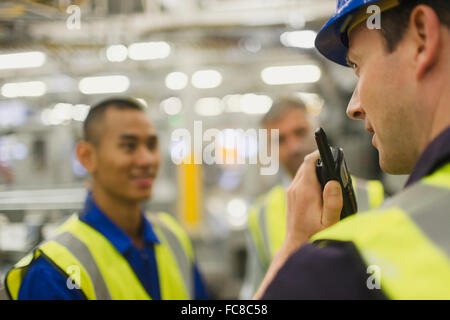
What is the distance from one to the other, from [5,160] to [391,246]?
1836mm

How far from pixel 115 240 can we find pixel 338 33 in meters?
1.10

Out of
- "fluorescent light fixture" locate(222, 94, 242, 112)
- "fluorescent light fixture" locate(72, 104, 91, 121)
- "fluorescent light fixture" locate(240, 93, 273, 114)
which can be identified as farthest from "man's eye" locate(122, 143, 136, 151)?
"fluorescent light fixture" locate(240, 93, 273, 114)

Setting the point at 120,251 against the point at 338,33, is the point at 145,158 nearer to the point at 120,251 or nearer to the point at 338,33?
the point at 120,251

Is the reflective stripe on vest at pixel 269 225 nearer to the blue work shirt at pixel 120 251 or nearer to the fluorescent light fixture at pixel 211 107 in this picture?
the blue work shirt at pixel 120 251

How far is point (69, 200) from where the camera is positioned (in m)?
2.84

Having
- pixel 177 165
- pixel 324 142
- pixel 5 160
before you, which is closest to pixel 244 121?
pixel 177 165

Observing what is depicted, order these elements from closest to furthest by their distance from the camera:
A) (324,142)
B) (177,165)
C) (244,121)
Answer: (324,142), (177,165), (244,121)

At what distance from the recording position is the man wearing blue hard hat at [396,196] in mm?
521

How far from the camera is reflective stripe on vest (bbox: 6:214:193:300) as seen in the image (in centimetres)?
128

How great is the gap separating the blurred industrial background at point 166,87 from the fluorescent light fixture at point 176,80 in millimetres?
21

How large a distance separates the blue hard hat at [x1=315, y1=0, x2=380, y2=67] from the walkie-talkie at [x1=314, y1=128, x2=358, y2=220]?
23 centimetres

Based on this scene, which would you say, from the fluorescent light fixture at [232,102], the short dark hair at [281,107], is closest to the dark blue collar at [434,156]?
the short dark hair at [281,107]

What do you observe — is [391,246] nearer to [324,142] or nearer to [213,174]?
[324,142]

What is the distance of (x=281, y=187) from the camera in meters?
2.47
